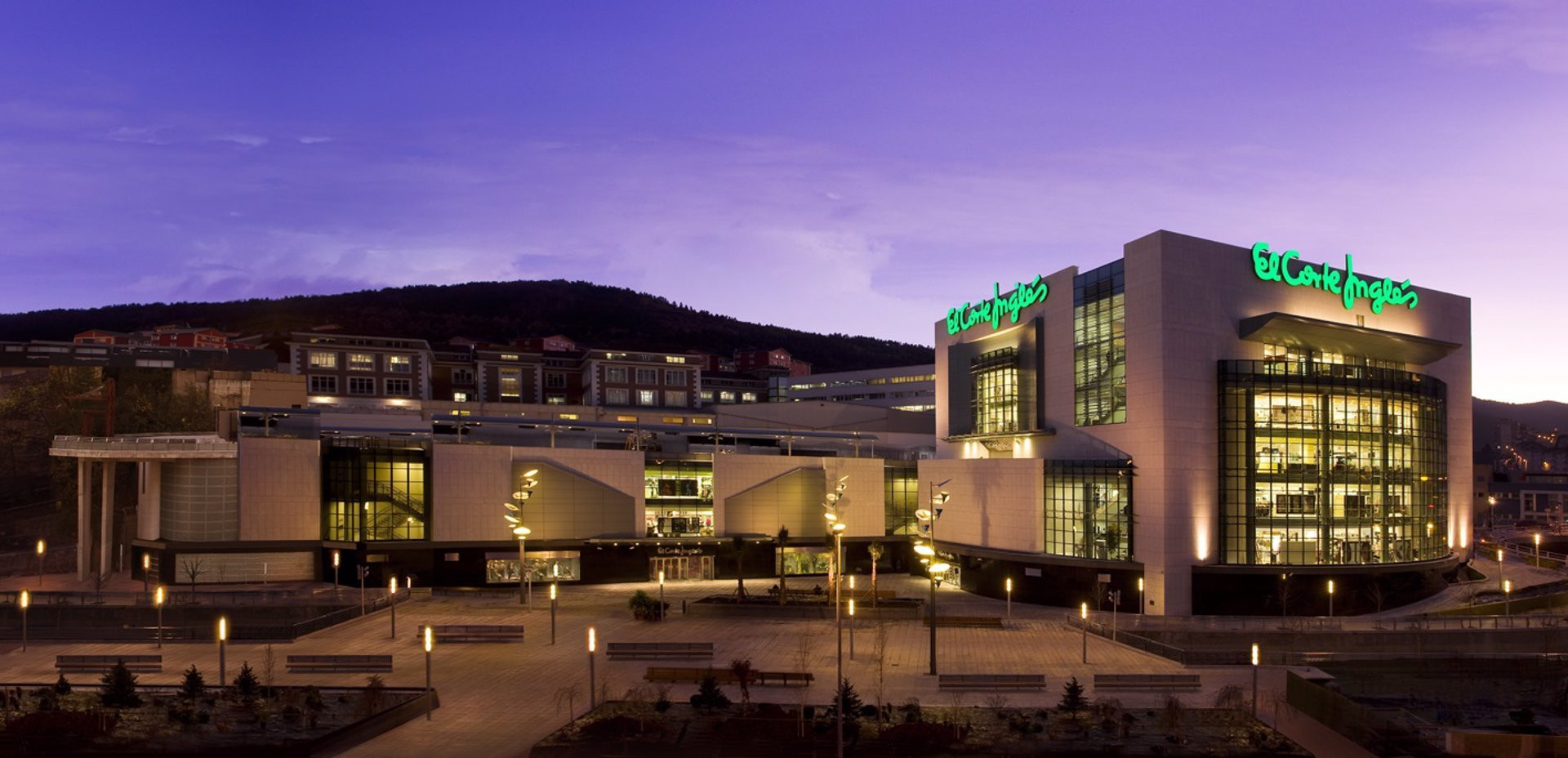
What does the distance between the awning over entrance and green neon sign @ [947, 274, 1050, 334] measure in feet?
42.9

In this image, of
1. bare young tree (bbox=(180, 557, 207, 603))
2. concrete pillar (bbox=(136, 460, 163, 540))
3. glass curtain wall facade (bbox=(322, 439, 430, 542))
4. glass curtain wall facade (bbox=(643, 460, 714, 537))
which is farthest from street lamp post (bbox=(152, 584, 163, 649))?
glass curtain wall facade (bbox=(643, 460, 714, 537))

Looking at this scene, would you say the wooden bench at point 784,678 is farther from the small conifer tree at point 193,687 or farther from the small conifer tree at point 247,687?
the small conifer tree at point 193,687

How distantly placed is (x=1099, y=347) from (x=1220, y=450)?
8.76 m

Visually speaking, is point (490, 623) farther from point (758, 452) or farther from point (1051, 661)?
point (758, 452)

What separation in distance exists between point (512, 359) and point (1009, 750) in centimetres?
12505

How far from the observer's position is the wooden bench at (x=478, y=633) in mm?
44375

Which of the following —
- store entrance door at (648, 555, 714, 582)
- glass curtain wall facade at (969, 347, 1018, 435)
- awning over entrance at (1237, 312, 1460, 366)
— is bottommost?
store entrance door at (648, 555, 714, 582)

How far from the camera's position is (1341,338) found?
206 ft

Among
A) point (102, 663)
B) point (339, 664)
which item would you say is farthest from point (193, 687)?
point (102, 663)

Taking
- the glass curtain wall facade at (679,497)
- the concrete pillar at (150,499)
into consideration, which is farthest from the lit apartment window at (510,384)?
the concrete pillar at (150,499)

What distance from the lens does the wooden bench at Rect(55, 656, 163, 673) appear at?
1467 inches

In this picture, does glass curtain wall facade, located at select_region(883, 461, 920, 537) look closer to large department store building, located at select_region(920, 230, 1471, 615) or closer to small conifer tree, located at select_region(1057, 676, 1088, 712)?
large department store building, located at select_region(920, 230, 1471, 615)

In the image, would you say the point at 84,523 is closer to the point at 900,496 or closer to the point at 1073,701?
the point at 900,496

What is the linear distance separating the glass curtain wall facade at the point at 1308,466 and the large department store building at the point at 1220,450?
0.10 m
